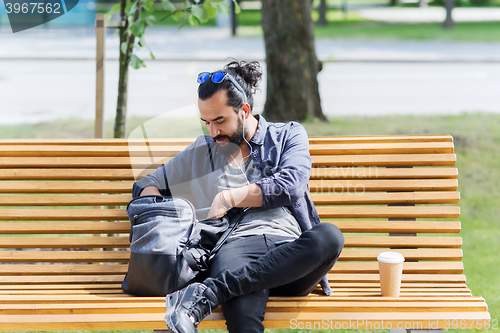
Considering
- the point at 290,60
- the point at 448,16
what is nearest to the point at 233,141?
the point at 290,60

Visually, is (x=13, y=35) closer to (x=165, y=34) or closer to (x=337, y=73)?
(x=165, y=34)

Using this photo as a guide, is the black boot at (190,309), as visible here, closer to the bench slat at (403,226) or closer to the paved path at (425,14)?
the bench slat at (403,226)

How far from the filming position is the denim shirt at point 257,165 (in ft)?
9.23

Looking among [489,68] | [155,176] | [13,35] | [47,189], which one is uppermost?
[155,176]

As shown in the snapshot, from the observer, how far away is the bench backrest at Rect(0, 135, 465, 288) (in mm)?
3082

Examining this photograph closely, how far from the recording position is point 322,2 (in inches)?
985

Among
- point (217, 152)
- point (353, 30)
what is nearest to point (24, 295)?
point (217, 152)

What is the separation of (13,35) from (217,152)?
68.5 feet

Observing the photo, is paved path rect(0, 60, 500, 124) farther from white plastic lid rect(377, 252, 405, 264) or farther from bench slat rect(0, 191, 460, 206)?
white plastic lid rect(377, 252, 405, 264)

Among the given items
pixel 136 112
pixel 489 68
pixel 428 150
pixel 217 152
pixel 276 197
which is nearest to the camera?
pixel 276 197

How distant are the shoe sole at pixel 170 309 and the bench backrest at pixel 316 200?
0.64 meters

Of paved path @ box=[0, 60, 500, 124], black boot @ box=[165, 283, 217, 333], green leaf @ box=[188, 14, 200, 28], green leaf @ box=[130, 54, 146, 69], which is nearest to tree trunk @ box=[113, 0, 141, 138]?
green leaf @ box=[130, 54, 146, 69]

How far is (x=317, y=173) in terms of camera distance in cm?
328

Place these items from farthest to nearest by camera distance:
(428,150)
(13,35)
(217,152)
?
(13,35)
(428,150)
(217,152)
